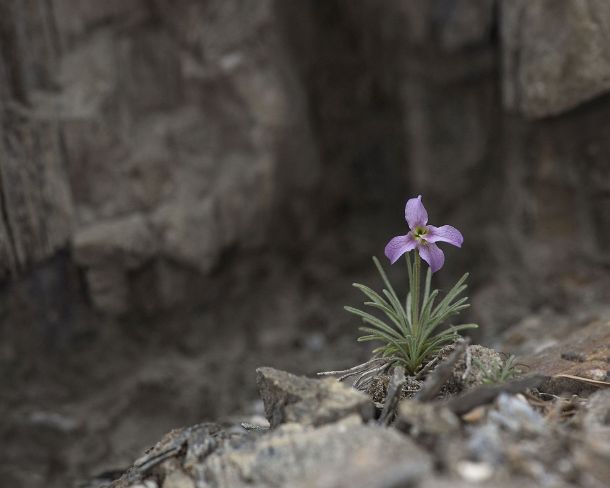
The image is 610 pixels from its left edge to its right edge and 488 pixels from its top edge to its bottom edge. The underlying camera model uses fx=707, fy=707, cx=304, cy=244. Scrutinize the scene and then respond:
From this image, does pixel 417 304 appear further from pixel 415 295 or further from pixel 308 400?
A: pixel 308 400

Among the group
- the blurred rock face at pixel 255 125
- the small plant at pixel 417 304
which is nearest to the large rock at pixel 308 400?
the small plant at pixel 417 304

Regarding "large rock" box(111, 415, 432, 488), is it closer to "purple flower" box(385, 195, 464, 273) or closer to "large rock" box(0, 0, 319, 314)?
"purple flower" box(385, 195, 464, 273)

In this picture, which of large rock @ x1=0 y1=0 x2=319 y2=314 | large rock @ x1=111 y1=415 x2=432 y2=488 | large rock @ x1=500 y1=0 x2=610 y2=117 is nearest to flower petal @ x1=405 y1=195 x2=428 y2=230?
large rock @ x1=111 y1=415 x2=432 y2=488

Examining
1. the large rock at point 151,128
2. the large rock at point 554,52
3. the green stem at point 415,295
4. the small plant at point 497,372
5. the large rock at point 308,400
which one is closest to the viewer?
the large rock at point 308,400

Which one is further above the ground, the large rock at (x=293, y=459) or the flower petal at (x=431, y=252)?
the flower petal at (x=431, y=252)

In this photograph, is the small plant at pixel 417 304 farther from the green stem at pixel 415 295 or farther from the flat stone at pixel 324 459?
the flat stone at pixel 324 459

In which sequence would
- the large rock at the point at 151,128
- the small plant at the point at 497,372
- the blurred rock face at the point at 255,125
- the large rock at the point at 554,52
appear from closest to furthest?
the small plant at the point at 497,372
the large rock at the point at 554,52
the blurred rock face at the point at 255,125
the large rock at the point at 151,128

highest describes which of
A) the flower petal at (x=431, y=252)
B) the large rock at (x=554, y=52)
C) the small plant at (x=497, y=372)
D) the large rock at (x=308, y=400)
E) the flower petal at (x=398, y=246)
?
the large rock at (x=554, y=52)
